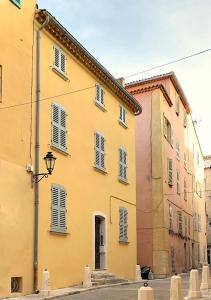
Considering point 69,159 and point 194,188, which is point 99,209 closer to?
point 69,159

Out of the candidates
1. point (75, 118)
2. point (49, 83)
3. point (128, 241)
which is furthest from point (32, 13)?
point (128, 241)

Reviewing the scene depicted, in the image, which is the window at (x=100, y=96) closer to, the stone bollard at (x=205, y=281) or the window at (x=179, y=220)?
the stone bollard at (x=205, y=281)

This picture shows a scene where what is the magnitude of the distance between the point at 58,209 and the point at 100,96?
6.06m

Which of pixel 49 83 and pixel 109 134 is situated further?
pixel 109 134

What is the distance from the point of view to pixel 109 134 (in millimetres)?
20844

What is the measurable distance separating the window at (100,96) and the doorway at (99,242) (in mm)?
4403

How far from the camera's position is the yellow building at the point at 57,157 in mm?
13703

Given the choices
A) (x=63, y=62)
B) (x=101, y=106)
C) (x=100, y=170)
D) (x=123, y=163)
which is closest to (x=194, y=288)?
(x=100, y=170)

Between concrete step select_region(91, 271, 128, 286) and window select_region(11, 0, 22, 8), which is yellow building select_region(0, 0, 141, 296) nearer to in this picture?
window select_region(11, 0, 22, 8)

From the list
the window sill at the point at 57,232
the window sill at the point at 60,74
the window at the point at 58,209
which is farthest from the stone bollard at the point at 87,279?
the window sill at the point at 60,74

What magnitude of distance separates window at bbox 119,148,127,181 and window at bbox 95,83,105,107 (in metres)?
2.57

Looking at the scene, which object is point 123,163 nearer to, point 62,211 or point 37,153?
point 62,211

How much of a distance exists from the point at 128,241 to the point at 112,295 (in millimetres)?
7899

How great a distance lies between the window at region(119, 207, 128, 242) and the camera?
835 inches
